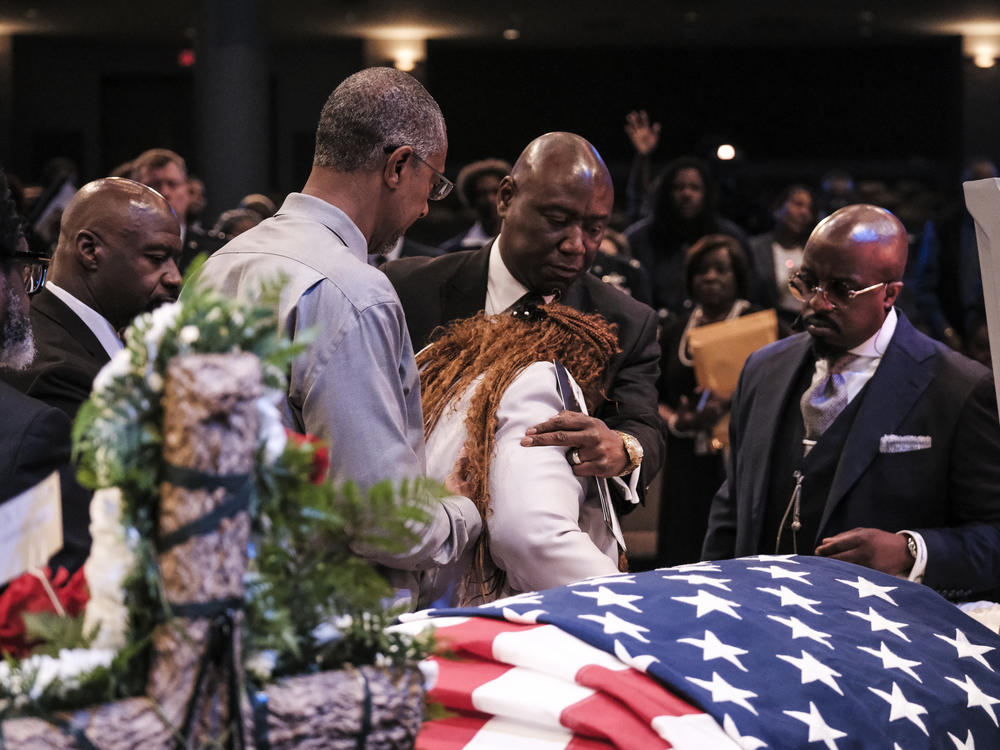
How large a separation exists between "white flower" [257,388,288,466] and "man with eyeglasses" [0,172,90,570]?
2.20 ft

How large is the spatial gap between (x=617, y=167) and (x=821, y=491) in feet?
42.1

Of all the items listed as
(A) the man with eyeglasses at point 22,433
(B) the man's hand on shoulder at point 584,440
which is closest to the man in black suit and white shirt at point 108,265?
(A) the man with eyeglasses at point 22,433

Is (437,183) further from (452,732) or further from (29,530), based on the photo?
(29,530)

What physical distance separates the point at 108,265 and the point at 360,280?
1134 mm

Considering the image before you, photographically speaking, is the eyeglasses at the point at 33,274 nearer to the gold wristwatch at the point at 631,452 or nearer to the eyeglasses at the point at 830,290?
the gold wristwatch at the point at 631,452

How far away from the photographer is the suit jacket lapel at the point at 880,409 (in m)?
2.84

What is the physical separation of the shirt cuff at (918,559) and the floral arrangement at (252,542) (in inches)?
71.1

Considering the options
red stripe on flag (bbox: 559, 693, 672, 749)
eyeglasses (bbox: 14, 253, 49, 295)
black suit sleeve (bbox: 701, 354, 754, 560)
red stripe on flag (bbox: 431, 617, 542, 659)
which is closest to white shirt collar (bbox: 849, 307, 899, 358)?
black suit sleeve (bbox: 701, 354, 754, 560)

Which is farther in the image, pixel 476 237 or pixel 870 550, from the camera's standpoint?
pixel 476 237

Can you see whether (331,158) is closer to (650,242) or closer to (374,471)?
(374,471)

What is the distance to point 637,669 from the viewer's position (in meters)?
1.58

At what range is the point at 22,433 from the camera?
1656mm

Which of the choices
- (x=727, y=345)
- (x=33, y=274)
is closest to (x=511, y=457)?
(x=33, y=274)

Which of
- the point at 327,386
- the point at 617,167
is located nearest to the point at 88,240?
the point at 327,386
